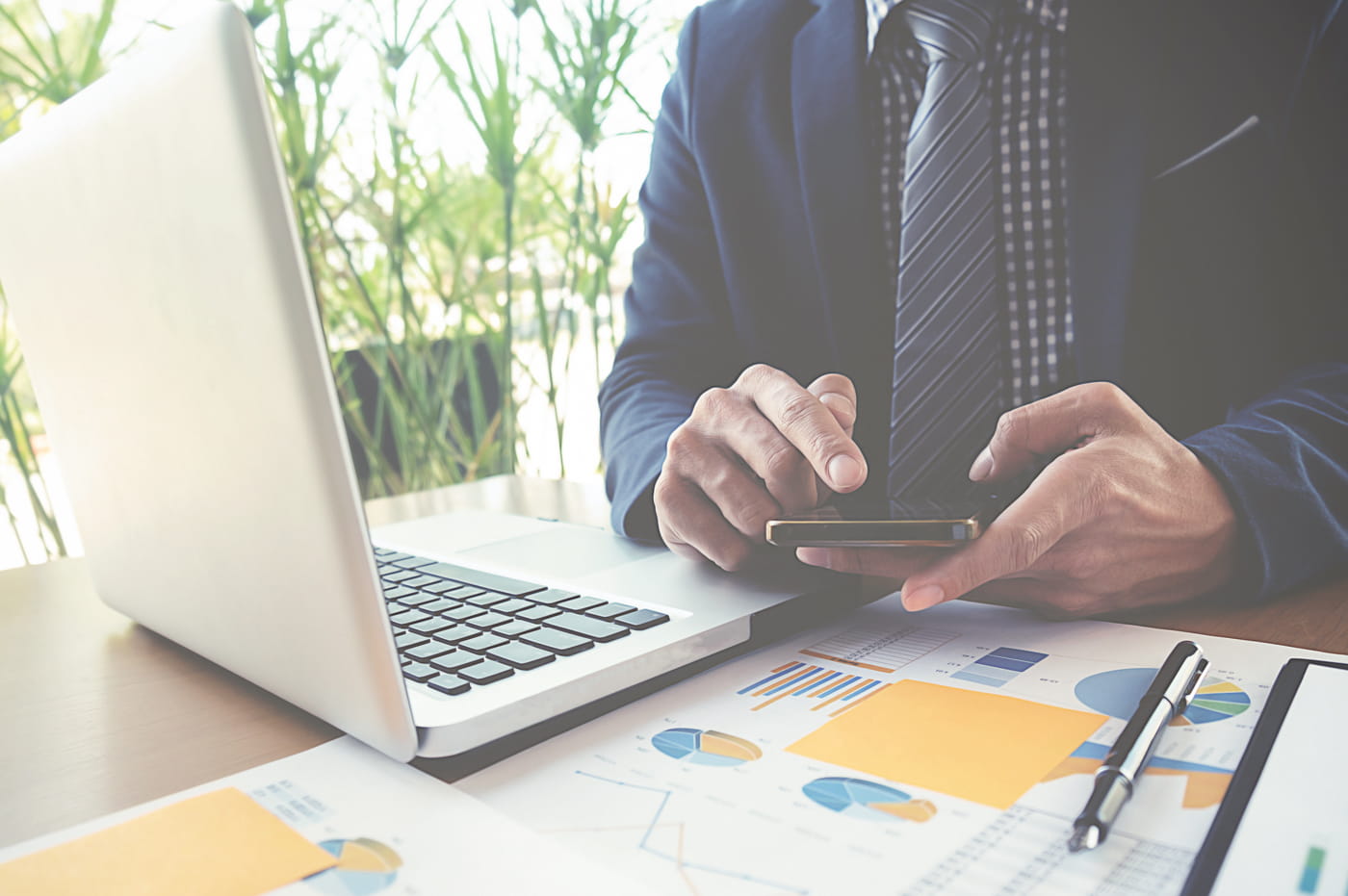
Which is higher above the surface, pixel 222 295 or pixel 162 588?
pixel 222 295

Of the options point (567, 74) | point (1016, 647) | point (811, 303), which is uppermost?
point (567, 74)

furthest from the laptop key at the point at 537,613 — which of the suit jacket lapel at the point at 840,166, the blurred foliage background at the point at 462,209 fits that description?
the blurred foliage background at the point at 462,209

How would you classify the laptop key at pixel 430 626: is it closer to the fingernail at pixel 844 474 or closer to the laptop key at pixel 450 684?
the laptop key at pixel 450 684

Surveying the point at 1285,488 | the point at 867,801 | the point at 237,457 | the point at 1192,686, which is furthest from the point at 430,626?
the point at 1285,488

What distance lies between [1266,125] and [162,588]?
0.96m

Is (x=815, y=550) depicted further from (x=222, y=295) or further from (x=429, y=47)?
(x=429, y=47)

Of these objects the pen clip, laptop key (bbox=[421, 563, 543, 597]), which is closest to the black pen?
the pen clip

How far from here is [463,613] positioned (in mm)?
486

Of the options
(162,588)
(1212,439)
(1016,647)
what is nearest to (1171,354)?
(1212,439)

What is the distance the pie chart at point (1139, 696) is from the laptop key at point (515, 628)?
262 mm

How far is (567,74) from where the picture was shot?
172cm

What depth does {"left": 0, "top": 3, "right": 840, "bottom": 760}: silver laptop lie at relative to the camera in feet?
0.99

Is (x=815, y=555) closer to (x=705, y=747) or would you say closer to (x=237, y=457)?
(x=705, y=747)

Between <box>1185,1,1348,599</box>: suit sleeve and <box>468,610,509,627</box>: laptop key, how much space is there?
1.44 feet
